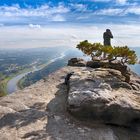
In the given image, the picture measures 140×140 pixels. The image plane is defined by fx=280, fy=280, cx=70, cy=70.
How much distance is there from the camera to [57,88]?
4488 cm

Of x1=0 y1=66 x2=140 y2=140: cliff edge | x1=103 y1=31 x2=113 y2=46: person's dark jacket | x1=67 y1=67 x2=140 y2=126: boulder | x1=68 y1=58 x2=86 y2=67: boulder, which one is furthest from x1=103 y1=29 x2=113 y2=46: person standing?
x1=67 y1=67 x2=140 y2=126: boulder

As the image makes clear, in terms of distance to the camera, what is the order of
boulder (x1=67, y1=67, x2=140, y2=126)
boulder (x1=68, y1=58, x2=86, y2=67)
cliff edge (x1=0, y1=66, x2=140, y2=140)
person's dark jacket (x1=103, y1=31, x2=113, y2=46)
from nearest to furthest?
cliff edge (x1=0, y1=66, x2=140, y2=140), boulder (x1=67, y1=67, x2=140, y2=126), boulder (x1=68, y1=58, x2=86, y2=67), person's dark jacket (x1=103, y1=31, x2=113, y2=46)

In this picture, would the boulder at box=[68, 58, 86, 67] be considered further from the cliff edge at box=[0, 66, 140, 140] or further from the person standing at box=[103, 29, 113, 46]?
the cliff edge at box=[0, 66, 140, 140]

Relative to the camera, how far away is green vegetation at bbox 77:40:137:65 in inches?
1902

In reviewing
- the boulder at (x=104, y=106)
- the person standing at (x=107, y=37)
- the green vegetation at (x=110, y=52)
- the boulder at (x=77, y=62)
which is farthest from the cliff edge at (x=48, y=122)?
the person standing at (x=107, y=37)

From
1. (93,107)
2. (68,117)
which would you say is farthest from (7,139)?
(93,107)

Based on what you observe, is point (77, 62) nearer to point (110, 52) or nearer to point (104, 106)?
point (110, 52)

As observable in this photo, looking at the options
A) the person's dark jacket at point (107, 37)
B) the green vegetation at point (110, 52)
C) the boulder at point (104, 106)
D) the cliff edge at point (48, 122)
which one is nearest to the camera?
the cliff edge at point (48, 122)

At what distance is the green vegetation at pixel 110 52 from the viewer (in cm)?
4830

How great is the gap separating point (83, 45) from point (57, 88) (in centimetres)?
1672

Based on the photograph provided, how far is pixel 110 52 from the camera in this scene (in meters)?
49.6

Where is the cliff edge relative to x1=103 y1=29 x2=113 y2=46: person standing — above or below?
below

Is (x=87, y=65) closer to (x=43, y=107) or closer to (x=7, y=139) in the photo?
(x=43, y=107)

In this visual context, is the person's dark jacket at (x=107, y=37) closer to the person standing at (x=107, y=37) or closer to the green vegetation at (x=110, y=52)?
the person standing at (x=107, y=37)
